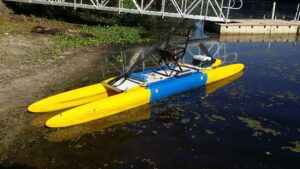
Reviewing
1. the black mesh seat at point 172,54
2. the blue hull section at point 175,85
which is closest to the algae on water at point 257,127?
the blue hull section at point 175,85

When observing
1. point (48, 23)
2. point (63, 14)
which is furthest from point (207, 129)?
point (63, 14)

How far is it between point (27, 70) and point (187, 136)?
9.04 metres

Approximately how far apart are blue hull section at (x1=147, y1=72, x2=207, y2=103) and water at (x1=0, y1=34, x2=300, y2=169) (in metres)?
0.30

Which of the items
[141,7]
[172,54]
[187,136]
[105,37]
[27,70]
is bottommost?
[187,136]

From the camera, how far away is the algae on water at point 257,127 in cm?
1157

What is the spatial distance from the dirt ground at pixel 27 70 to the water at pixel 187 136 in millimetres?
728

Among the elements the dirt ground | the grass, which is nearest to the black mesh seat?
the dirt ground

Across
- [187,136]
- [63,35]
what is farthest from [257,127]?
[63,35]

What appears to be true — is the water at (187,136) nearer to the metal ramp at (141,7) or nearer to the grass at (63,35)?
the grass at (63,35)

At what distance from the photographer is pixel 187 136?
1117 centimetres

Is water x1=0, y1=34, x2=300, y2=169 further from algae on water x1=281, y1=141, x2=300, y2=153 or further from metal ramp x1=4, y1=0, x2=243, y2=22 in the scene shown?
metal ramp x1=4, y1=0, x2=243, y2=22

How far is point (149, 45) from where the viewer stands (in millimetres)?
24641

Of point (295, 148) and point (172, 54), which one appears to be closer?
point (295, 148)

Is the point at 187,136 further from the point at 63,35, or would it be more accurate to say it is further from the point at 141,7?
the point at 141,7
